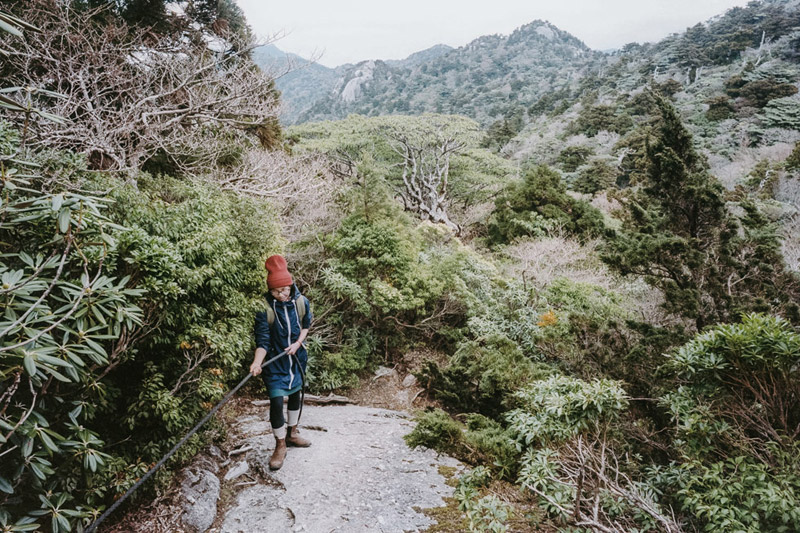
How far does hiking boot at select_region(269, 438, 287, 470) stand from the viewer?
351cm

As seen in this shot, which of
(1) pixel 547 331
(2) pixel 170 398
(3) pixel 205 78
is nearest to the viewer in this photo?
(2) pixel 170 398

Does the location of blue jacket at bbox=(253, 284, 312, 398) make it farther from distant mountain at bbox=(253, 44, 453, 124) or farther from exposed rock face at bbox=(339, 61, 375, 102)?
exposed rock face at bbox=(339, 61, 375, 102)

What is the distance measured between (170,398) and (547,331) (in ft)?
18.7

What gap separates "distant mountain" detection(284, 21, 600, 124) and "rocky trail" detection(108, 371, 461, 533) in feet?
169

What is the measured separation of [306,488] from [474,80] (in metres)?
76.7

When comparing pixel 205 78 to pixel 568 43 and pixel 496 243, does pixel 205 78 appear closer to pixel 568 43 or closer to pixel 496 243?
pixel 496 243

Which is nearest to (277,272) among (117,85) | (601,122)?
(117,85)

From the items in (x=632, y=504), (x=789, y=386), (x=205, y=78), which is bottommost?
(x=632, y=504)

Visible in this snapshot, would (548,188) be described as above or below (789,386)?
above

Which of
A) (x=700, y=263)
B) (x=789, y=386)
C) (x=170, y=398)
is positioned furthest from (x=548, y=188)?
(x=170, y=398)

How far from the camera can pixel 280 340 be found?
3414mm

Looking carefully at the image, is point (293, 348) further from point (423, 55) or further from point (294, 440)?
point (423, 55)

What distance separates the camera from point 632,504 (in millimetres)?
2527

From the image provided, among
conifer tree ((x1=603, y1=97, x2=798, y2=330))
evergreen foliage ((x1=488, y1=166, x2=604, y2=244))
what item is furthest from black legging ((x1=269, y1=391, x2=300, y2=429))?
evergreen foliage ((x1=488, y1=166, x2=604, y2=244))
